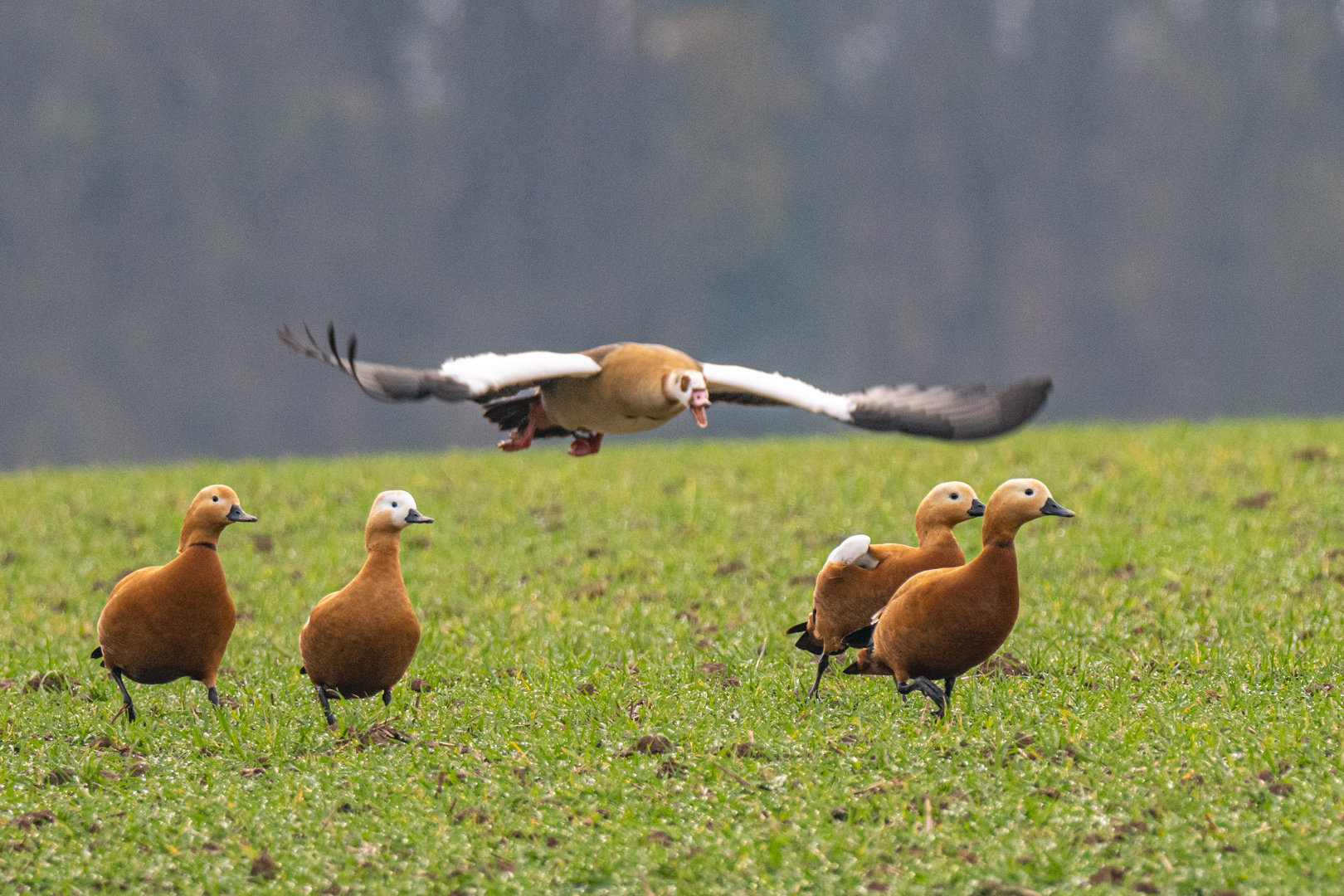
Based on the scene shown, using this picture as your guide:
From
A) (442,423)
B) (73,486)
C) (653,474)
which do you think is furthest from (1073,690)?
(442,423)

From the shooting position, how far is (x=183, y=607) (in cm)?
648

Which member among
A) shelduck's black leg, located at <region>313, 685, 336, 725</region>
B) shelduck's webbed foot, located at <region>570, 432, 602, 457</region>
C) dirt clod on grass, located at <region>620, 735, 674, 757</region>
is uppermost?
shelduck's webbed foot, located at <region>570, 432, 602, 457</region>

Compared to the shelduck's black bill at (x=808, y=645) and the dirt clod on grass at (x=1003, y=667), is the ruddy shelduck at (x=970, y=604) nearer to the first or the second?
the shelduck's black bill at (x=808, y=645)

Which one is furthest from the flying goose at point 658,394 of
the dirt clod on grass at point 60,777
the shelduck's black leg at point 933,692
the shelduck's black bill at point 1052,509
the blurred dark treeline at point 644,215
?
the blurred dark treeline at point 644,215

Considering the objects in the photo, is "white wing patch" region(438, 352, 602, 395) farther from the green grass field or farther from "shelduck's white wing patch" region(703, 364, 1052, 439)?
the green grass field

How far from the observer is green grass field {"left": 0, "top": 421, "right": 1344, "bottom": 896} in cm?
509

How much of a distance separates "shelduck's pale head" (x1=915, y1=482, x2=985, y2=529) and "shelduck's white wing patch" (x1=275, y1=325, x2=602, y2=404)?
1616 millimetres

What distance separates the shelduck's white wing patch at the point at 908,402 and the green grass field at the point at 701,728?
1.23 m

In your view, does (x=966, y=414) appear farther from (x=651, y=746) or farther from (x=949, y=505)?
(x=651, y=746)

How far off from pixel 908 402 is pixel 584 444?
1493 mm

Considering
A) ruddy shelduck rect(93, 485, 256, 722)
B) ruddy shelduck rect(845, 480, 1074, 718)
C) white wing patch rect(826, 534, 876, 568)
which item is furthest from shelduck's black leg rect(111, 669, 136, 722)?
ruddy shelduck rect(845, 480, 1074, 718)

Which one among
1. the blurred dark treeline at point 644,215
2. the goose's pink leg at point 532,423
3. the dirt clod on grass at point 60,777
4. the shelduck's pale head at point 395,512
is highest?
the blurred dark treeline at point 644,215

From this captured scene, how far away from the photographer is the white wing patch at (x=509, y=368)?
586 centimetres

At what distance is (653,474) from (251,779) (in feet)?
27.4
